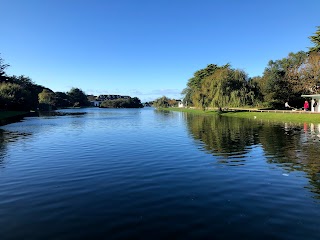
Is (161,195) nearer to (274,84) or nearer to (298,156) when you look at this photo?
(298,156)

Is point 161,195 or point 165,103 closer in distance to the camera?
point 161,195

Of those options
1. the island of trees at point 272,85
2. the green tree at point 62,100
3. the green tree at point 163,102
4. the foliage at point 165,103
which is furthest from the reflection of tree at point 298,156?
the green tree at point 62,100

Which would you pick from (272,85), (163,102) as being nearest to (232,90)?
(272,85)

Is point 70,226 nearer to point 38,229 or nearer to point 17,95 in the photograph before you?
point 38,229

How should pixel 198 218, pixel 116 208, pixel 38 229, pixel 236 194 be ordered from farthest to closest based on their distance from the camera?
pixel 236 194, pixel 116 208, pixel 198 218, pixel 38 229

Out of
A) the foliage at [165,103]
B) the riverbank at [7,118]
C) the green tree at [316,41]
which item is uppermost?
the green tree at [316,41]

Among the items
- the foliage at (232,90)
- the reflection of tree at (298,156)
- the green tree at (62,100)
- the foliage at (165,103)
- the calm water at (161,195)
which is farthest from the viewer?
the foliage at (165,103)

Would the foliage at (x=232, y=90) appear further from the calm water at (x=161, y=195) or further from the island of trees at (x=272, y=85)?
the calm water at (x=161, y=195)

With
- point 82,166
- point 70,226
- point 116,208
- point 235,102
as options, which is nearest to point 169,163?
point 82,166

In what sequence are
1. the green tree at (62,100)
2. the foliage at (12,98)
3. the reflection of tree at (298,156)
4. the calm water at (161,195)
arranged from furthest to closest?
the green tree at (62,100), the foliage at (12,98), the reflection of tree at (298,156), the calm water at (161,195)

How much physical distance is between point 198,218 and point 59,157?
11262 millimetres

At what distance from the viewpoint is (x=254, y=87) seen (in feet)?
201

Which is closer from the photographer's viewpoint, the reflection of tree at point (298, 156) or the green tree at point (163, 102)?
the reflection of tree at point (298, 156)

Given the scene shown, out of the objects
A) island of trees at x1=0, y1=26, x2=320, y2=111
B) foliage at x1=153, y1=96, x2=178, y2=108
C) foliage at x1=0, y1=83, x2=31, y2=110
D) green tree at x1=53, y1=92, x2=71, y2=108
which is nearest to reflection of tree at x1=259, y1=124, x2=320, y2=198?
island of trees at x1=0, y1=26, x2=320, y2=111
